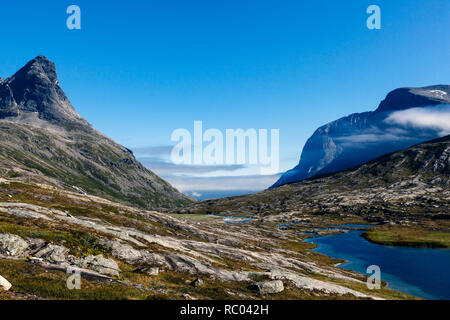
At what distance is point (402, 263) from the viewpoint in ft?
343

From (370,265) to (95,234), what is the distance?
100m

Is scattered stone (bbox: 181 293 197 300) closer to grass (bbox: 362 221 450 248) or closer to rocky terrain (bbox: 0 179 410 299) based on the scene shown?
rocky terrain (bbox: 0 179 410 299)

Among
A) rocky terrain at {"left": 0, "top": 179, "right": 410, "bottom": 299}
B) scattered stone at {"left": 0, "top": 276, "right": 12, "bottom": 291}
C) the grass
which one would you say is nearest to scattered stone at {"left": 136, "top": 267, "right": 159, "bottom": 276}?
A: rocky terrain at {"left": 0, "top": 179, "right": 410, "bottom": 299}

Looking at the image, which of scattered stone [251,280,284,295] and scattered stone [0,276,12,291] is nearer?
scattered stone [0,276,12,291]

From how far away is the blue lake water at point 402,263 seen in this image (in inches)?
2985

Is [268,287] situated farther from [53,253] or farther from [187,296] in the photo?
[53,253]

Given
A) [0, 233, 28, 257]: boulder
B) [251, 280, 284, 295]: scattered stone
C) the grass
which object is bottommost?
the grass

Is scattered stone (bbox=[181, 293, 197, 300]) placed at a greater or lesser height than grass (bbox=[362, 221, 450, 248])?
greater

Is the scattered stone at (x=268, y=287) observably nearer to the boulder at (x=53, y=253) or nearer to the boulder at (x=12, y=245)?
the boulder at (x=53, y=253)

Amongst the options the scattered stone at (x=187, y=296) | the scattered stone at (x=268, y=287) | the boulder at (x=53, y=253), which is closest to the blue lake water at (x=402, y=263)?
the scattered stone at (x=268, y=287)

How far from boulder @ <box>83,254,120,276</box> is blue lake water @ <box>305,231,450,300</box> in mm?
75164

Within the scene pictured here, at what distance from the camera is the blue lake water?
7581 cm
